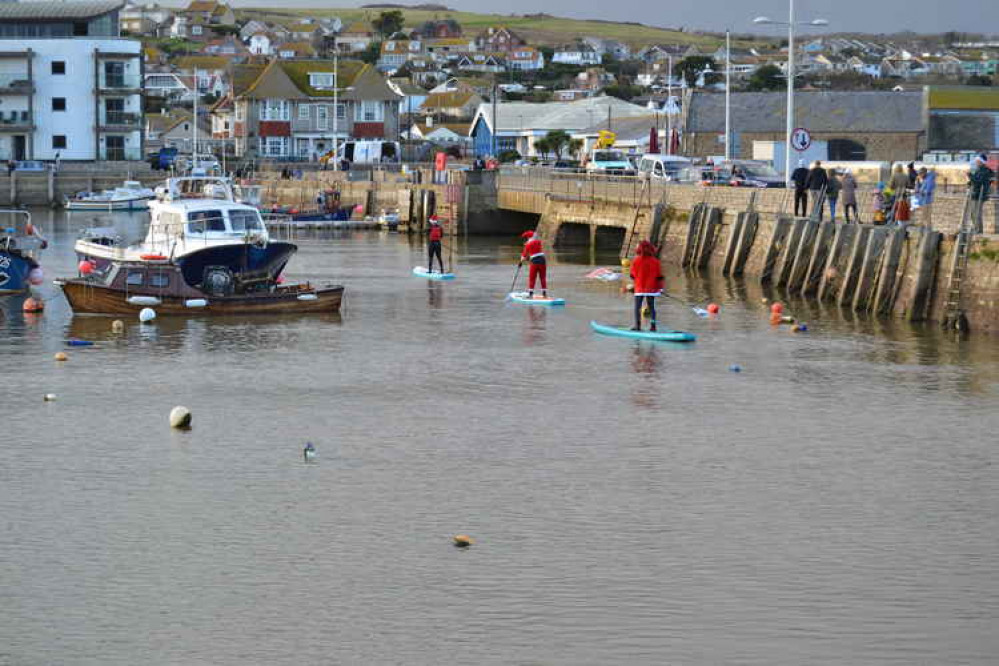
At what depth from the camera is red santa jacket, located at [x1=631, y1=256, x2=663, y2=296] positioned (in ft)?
112

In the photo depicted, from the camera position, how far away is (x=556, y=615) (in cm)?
1712

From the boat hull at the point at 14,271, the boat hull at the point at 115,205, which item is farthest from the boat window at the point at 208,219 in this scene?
the boat hull at the point at 115,205

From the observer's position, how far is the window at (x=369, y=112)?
128 meters

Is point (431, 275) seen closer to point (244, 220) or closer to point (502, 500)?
point (244, 220)

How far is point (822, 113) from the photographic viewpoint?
295 ft

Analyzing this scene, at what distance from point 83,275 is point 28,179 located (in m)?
59.7

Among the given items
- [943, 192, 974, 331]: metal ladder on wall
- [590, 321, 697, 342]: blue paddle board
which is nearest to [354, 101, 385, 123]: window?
[590, 321, 697, 342]: blue paddle board

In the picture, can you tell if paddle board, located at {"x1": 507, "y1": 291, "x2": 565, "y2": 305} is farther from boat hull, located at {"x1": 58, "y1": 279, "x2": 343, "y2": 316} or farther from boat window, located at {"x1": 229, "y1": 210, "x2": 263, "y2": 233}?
boat window, located at {"x1": 229, "y1": 210, "x2": 263, "y2": 233}

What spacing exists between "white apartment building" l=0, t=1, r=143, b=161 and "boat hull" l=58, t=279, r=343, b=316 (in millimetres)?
70148

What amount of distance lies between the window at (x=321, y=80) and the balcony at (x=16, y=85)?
26482 mm

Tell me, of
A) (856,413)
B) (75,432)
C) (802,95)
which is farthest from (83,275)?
(802,95)

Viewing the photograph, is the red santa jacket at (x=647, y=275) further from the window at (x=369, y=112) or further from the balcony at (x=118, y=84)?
the window at (x=369, y=112)

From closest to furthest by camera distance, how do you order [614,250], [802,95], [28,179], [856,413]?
[856,413], [614,250], [802,95], [28,179]

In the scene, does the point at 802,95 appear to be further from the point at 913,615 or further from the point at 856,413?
the point at 913,615
